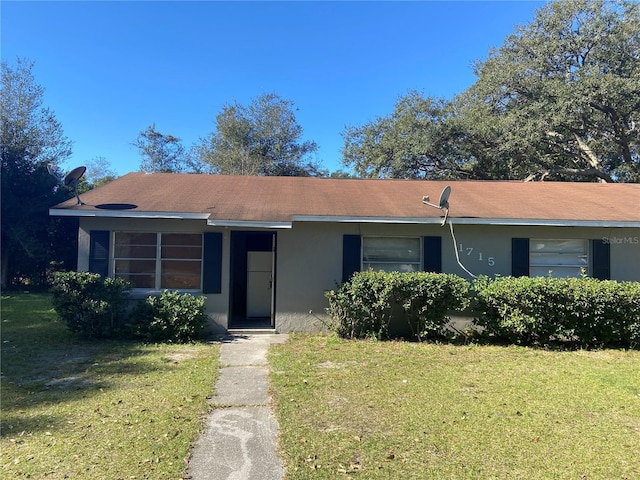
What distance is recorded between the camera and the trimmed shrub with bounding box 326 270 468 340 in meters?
7.80

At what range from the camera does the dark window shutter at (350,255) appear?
8.78 m

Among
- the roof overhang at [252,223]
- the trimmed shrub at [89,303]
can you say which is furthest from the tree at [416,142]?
the trimmed shrub at [89,303]

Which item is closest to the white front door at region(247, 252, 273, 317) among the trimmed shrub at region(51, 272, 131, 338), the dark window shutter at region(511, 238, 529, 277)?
the trimmed shrub at region(51, 272, 131, 338)

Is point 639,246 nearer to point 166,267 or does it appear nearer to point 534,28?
point 166,267

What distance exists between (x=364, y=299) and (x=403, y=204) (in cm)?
265

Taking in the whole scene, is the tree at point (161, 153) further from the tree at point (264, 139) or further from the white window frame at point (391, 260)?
the white window frame at point (391, 260)

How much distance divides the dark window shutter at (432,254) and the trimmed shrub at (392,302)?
0.85 meters

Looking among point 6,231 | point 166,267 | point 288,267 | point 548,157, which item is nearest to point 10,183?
point 6,231

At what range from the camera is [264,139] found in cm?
2834

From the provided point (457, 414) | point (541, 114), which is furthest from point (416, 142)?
point (457, 414)

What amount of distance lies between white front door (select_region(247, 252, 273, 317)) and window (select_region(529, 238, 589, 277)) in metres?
5.91

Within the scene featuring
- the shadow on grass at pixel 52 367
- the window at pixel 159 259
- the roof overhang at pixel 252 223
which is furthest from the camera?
the window at pixel 159 259

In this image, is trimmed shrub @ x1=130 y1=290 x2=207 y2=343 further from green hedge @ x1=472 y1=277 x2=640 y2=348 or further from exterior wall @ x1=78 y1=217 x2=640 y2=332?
green hedge @ x1=472 y1=277 x2=640 y2=348

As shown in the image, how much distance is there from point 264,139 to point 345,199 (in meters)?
19.8
